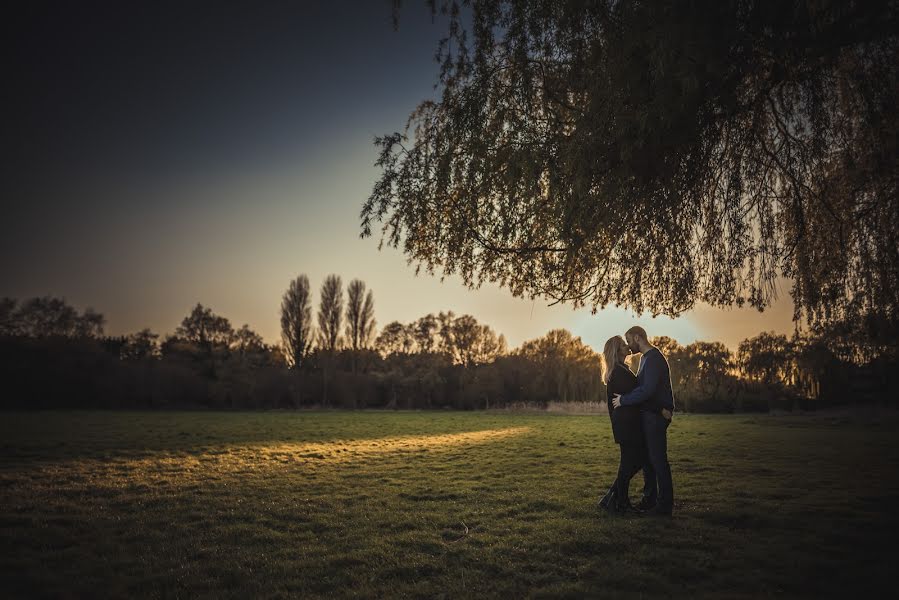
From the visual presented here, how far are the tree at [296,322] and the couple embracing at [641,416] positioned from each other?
5574cm

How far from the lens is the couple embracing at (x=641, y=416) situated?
19.2ft

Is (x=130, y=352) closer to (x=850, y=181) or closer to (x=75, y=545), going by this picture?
(x=75, y=545)

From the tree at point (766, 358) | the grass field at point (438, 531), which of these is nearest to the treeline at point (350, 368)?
the tree at point (766, 358)

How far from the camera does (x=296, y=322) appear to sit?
5769cm

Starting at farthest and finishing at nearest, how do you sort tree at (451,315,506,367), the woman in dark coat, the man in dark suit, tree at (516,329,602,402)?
1. tree at (451,315,506,367)
2. tree at (516,329,602,402)
3. the woman in dark coat
4. the man in dark suit

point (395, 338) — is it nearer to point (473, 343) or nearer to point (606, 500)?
point (473, 343)

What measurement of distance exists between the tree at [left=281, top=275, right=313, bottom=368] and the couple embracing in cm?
5574

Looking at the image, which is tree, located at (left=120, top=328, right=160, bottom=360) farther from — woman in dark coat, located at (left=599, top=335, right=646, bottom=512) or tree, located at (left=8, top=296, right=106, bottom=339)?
woman in dark coat, located at (left=599, top=335, right=646, bottom=512)

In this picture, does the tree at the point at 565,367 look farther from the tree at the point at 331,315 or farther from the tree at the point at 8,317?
the tree at the point at 8,317

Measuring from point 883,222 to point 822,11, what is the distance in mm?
3331

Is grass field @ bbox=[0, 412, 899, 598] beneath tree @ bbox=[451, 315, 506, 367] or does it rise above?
beneath

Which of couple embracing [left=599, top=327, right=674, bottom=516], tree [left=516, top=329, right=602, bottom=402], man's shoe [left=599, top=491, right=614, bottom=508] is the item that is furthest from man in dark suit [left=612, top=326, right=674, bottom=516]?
tree [left=516, top=329, right=602, bottom=402]

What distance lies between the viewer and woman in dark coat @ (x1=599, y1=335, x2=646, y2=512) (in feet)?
19.7

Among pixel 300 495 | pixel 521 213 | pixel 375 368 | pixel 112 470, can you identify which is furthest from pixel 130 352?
pixel 521 213
